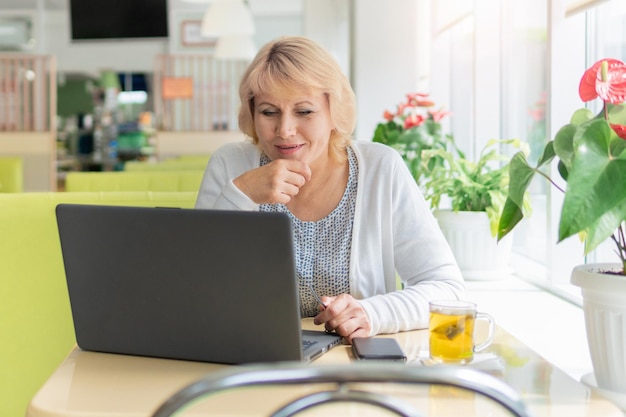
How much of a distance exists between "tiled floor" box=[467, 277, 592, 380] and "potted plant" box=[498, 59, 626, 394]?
0.28 meters

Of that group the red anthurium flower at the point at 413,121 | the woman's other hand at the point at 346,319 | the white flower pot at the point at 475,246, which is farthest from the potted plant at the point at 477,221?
the woman's other hand at the point at 346,319

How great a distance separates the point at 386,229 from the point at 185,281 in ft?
2.36

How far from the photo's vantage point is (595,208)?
108 cm

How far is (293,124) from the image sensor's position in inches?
69.6

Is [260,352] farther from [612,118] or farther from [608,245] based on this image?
[608,245]

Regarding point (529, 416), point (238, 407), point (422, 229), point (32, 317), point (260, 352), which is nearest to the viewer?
point (529, 416)

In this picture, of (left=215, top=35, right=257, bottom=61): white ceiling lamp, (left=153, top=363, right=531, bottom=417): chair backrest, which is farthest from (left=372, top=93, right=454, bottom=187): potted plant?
(left=215, top=35, right=257, bottom=61): white ceiling lamp

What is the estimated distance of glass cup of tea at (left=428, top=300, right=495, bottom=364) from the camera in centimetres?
121

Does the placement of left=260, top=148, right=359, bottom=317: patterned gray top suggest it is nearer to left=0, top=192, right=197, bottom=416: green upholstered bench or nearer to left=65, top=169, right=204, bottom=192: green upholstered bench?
left=0, top=192, right=197, bottom=416: green upholstered bench

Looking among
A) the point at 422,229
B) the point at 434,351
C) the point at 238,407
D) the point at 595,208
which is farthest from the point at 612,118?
the point at 238,407

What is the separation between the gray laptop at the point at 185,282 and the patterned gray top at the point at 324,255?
48 centimetres

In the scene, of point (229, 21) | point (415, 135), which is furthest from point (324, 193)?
point (229, 21)

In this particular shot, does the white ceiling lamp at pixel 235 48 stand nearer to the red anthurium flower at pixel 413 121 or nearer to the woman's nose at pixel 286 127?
the red anthurium flower at pixel 413 121

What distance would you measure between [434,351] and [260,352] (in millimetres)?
288
